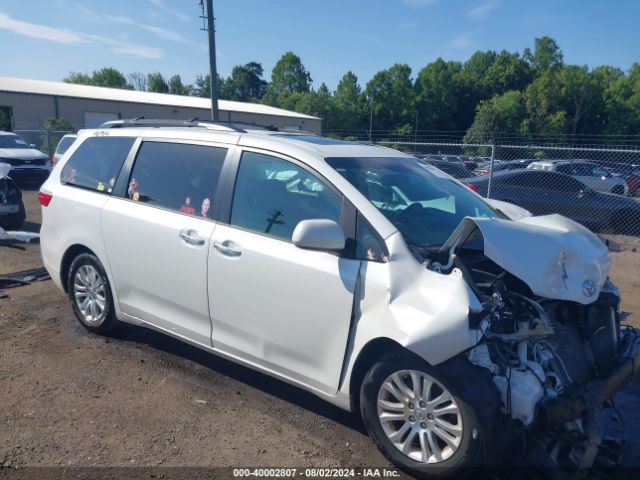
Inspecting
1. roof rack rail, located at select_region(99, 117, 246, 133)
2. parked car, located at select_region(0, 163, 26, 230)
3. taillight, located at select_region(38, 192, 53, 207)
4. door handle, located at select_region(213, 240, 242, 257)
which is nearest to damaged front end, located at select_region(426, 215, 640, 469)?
door handle, located at select_region(213, 240, 242, 257)

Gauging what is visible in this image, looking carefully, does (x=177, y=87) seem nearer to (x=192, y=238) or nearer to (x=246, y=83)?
(x=246, y=83)

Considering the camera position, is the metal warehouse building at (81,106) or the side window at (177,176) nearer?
the side window at (177,176)

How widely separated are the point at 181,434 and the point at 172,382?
2.40 ft

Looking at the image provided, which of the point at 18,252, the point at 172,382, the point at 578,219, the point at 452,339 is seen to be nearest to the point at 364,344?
the point at 452,339

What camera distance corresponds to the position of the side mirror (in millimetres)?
3064

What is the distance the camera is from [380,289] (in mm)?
3012

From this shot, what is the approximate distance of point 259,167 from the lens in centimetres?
376

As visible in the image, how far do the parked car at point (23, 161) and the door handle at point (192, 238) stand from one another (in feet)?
47.1

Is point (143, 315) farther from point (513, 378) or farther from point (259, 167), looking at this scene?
point (513, 378)

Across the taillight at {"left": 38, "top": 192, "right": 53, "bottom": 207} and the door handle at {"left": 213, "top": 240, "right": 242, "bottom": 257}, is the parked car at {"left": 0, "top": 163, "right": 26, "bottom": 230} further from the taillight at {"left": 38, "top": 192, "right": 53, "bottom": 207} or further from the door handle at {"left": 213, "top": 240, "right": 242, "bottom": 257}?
the door handle at {"left": 213, "top": 240, "right": 242, "bottom": 257}

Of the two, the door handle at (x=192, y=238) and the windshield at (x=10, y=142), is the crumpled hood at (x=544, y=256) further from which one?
the windshield at (x=10, y=142)

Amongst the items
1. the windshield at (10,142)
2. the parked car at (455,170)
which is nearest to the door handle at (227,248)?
the parked car at (455,170)

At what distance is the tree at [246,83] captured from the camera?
334 feet

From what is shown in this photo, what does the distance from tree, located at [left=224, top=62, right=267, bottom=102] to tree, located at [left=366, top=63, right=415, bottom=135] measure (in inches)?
1392
